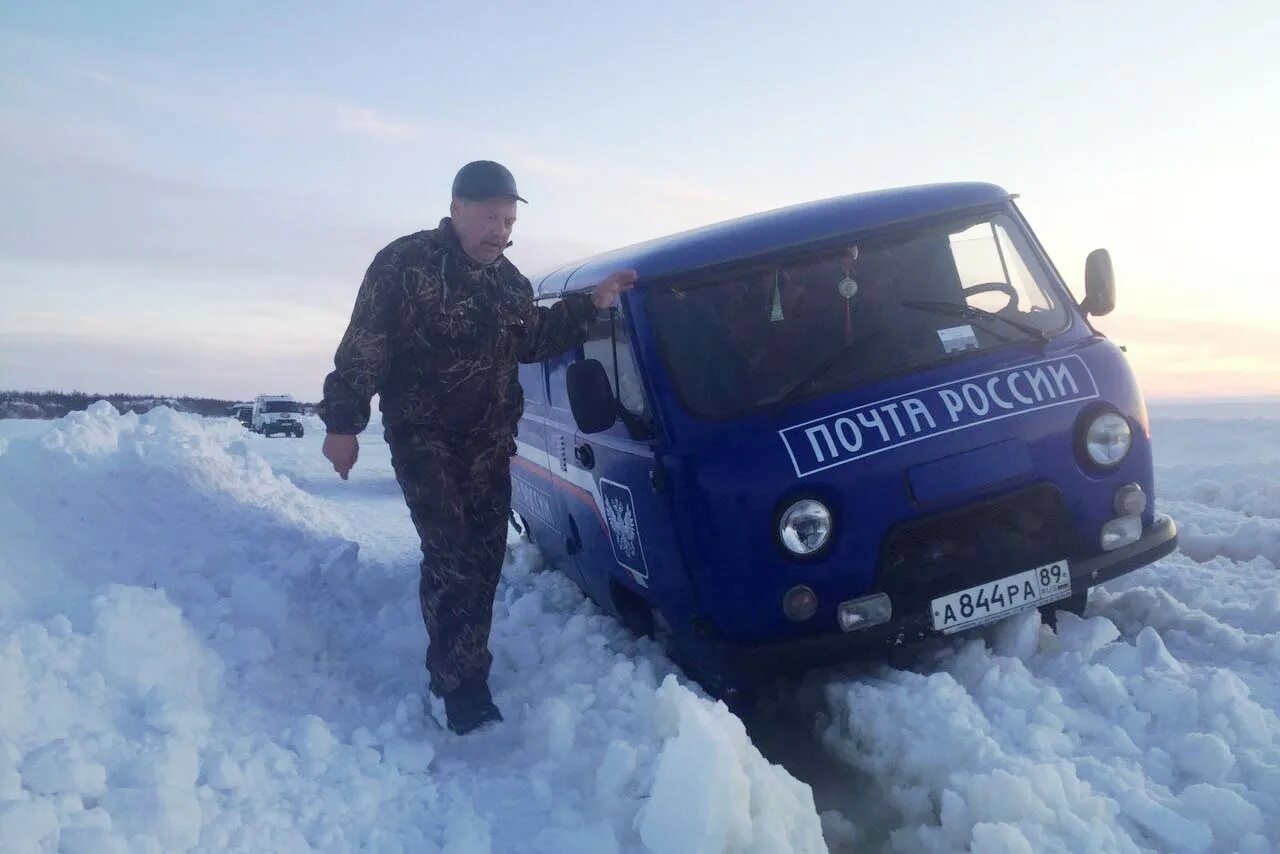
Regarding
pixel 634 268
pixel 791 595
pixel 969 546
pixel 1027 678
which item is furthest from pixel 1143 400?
pixel 634 268

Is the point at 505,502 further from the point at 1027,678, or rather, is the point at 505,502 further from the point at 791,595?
the point at 1027,678

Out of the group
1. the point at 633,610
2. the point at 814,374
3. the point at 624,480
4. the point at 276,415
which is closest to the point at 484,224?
the point at 624,480

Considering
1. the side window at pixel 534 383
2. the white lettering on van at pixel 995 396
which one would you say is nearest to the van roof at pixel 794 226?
the white lettering on van at pixel 995 396

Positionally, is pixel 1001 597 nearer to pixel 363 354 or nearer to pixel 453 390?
pixel 453 390

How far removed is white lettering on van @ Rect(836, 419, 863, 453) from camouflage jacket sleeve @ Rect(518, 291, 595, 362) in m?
1.24

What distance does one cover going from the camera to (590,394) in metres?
3.92

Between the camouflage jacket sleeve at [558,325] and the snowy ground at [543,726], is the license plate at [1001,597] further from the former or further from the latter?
the camouflage jacket sleeve at [558,325]

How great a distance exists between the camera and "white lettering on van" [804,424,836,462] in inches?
145

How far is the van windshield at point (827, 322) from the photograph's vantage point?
12.9 feet

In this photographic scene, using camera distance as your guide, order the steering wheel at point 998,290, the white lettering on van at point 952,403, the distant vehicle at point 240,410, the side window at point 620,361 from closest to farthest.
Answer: the white lettering on van at point 952,403, the side window at point 620,361, the steering wheel at point 998,290, the distant vehicle at point 240,410

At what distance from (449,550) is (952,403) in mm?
2116

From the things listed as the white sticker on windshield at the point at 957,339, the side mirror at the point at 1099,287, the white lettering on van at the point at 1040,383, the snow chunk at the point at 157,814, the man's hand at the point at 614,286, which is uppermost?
the man's hand at the point at 614,286

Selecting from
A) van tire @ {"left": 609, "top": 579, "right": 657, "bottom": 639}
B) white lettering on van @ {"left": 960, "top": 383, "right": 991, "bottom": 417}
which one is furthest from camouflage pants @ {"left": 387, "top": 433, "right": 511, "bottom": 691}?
white lettering on van @ {"left": 960, "top": 383, "right": 991, "bottom": 417}

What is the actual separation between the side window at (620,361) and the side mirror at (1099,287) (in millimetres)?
2143
